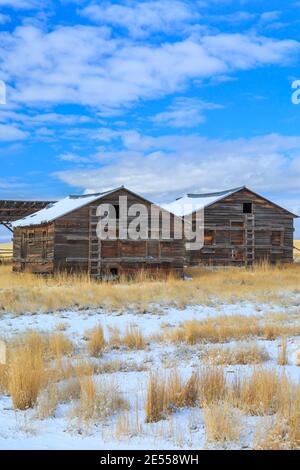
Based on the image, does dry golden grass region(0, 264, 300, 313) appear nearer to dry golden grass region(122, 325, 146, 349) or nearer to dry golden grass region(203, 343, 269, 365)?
dry golden grass region(122, 325, 146, 349)

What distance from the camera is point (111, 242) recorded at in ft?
84.1

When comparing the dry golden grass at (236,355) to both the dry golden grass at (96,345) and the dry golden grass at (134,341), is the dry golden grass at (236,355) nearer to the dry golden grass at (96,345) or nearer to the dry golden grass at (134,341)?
the dry golden grass at (134,341)

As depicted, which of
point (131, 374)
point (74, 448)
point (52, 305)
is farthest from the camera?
point (52, 305)

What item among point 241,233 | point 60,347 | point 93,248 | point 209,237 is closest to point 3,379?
point 60,347

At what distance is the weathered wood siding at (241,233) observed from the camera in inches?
1325

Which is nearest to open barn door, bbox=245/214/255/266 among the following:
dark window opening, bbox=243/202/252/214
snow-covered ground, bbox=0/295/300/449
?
dark window opening, bbox=243/202/252/214

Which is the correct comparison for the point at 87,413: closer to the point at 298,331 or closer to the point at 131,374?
the point at 131,374

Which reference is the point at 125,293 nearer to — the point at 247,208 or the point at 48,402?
the point at 48,402

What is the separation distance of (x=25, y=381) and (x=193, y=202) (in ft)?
101

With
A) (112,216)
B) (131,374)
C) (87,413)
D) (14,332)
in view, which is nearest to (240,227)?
(112,216)

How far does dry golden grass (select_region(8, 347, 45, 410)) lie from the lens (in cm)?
625

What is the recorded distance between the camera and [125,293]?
58.1ft

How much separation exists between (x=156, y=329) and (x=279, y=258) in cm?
2503

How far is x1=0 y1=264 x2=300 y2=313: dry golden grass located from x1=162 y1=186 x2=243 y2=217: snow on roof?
9.30 meters
